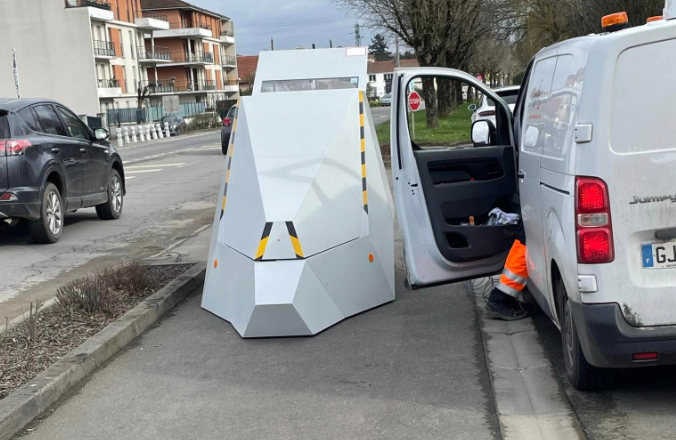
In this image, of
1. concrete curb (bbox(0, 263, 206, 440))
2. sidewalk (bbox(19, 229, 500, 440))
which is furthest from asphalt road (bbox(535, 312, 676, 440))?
concrete curb (bbox(0, 263, 206, 440))

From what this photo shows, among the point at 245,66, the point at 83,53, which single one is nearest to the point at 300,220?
the point at 83,53

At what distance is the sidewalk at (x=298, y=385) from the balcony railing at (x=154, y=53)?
8383 cm

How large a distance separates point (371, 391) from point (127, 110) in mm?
71047

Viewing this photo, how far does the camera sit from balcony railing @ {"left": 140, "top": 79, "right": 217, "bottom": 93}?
8944cm

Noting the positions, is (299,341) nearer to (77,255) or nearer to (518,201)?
(518,201)

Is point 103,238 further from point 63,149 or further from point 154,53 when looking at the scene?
point 154,53

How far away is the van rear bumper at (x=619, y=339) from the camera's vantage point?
453 centimetres

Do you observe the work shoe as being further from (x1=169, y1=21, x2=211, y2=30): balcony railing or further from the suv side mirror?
(x1=169, y1=21, x2=211, y2=30): balcony railing

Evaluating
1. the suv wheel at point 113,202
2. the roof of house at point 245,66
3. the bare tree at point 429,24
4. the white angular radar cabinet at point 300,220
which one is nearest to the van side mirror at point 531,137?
the white angular radar cabinet at point 300,220

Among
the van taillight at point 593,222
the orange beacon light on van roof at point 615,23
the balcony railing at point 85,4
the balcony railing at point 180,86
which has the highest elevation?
the balcony railing at point 85,4

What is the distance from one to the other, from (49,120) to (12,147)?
1269 mm

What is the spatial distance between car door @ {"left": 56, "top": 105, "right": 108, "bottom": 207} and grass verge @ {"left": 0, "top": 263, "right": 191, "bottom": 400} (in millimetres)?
Answer: 4665

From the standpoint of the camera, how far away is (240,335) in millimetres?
6812

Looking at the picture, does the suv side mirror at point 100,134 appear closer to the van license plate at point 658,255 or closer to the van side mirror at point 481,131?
the van side mirror at point 481,131
